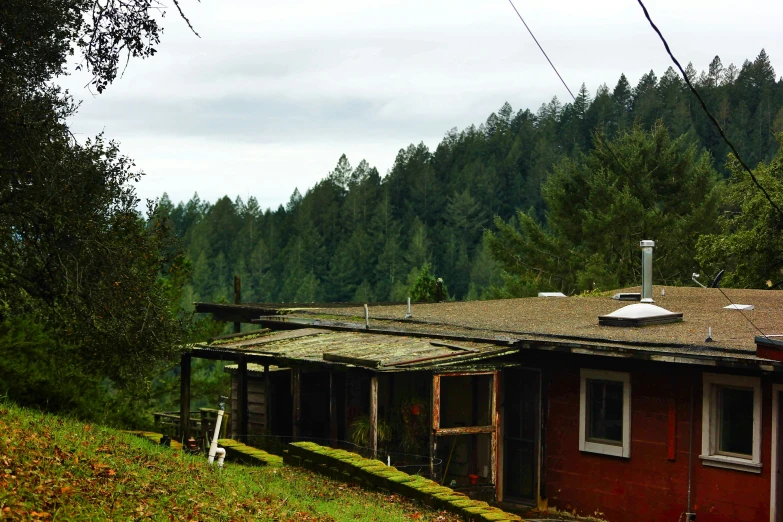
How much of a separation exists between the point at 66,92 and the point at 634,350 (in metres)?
9.38

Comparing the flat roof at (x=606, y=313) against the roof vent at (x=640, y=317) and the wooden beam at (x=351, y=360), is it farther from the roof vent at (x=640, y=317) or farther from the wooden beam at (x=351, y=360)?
the wooden beam at (x=351, y=360)

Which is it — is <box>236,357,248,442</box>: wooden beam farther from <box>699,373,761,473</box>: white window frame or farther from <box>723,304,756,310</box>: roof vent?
<box>723,304,756,310</box>: roof vent

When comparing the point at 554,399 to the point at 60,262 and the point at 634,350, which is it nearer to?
the point at 634,350

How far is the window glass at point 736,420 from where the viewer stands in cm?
1325

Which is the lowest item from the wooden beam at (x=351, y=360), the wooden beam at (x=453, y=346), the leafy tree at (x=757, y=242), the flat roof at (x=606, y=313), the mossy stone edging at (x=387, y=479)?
the mossy stone edging at (x=387, y=479)

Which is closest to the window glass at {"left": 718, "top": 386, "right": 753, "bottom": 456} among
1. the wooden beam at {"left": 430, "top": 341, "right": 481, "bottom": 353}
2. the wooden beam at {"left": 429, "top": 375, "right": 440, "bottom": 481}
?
the wooden beam at {"left": 430, "top": 341, "right": 481, "bottom": 353}

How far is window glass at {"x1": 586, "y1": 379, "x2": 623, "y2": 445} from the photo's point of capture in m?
14.7

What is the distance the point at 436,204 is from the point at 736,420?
111 metres

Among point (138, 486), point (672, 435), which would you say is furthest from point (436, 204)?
point (138, 486)

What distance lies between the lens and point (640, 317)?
1614 cm

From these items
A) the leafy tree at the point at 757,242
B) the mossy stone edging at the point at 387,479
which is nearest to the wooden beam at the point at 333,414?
the mossy stone edging at the point at 387,479

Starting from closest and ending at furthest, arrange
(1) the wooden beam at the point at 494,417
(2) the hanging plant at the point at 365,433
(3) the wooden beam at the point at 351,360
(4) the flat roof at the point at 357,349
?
(3) the wooden beam at the point at 351,360
(4) the flat roof at the point at 357,349
(1) the wooden beam at the point at 494,417
(2) the hanging plant at the point at 365,433

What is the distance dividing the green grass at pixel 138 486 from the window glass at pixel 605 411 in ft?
14.0

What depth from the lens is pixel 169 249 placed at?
16219mm
